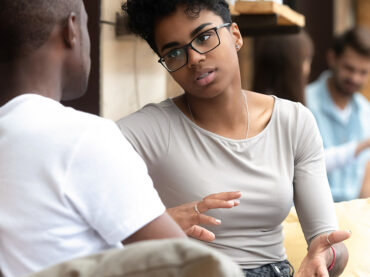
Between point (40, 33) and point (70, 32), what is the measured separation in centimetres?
6

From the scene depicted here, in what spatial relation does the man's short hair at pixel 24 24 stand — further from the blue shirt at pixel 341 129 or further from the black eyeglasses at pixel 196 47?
the blue shirt at pixel 341 129

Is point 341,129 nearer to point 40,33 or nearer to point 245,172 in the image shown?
point 245,172

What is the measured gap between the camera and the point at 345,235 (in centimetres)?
173

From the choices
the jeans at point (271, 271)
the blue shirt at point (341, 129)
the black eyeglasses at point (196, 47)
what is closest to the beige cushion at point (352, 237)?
the jeans at point (271, 271)

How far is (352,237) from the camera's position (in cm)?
245

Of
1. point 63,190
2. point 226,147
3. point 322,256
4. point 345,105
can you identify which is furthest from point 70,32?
point 345,105

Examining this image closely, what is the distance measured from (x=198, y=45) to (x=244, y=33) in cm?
140

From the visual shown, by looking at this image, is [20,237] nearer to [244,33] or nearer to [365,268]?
[365,268]

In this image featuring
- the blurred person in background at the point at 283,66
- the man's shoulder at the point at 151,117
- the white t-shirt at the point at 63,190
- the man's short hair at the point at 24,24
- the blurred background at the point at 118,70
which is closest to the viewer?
the white t-shirt at the point at 63,190

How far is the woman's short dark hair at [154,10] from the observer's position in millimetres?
1788

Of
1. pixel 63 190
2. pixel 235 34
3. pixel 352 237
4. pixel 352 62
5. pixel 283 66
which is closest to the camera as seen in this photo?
pixel 63 190

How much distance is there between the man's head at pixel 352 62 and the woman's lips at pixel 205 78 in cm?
274

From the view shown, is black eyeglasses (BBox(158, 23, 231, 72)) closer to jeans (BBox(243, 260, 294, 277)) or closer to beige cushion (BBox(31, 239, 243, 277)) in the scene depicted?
jeans (BBox(243, 260, 294, 277))

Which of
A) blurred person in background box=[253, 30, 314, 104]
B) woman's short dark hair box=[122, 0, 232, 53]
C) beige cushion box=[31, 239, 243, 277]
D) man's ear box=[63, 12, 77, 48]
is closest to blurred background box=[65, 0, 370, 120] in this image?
blurred person in background box=[253, 30, 314, 104]
